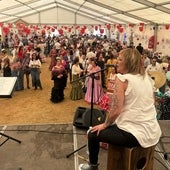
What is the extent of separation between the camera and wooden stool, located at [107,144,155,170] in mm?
2570

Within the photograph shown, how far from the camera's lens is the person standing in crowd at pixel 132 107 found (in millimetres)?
2361

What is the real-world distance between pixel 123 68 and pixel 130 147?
0.76 m

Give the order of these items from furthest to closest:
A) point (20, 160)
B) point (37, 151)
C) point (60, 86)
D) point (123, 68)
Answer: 1. point (60, 86)
2. point (37, 151)
3. point (20, 160)
4. point (123, 68)

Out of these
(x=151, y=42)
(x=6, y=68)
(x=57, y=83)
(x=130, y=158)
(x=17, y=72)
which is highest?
(x=151, y=42)

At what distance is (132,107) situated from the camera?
2420 mm

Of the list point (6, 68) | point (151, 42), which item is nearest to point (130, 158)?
point (6, 68)

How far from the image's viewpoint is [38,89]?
9.77 meters

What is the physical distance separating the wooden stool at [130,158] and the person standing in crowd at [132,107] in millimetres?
128

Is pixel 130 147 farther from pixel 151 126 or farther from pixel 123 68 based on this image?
pixel 123 68

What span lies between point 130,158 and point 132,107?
1.73ft

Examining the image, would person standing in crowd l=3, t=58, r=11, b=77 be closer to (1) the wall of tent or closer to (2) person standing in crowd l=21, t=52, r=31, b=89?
(2) person standing in crowd l=21, t=52, r=31, b=89

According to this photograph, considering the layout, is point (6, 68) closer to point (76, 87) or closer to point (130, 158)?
point (76, 87)

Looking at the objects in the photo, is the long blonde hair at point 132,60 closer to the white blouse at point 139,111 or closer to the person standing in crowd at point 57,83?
the white blouse at point 139,111

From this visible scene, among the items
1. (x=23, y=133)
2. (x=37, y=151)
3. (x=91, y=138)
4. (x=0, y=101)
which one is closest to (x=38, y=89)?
(x=0, y=101)
